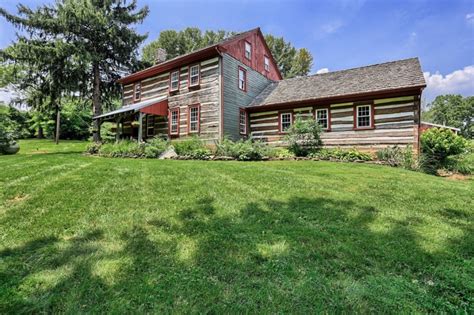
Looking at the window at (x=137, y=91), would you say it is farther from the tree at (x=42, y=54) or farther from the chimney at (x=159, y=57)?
the tree at (x=42, y=54)

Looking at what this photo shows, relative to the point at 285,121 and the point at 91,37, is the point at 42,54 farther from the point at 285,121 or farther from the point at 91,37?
the point at 285,121

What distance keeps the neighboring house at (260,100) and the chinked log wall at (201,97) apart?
0.19 feet

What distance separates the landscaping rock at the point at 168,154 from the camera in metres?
13.6

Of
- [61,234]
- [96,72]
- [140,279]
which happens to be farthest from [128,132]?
[140,279]

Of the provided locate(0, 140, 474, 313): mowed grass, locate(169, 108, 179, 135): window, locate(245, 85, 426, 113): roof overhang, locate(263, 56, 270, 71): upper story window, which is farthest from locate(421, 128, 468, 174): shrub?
locate(169, 108, 179, 135): window

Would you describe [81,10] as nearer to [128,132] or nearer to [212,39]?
[128,132]

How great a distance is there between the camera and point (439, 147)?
441 inches

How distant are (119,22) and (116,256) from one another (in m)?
24.0

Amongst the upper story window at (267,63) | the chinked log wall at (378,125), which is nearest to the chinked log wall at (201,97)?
the chinked log wall at (378,125)

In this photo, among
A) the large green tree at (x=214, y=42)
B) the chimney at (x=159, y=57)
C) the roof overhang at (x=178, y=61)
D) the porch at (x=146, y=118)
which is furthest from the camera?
the large green tree at (x=214, y=42)

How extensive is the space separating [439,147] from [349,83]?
18.9 feet

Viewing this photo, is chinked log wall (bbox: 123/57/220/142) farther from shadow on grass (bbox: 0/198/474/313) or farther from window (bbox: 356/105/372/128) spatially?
shadow on grass (bbox: 0/198/474/313)

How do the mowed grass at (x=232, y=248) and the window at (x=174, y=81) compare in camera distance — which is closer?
the mowed grass at (x=232, y=248)

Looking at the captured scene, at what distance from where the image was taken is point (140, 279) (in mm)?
2994
